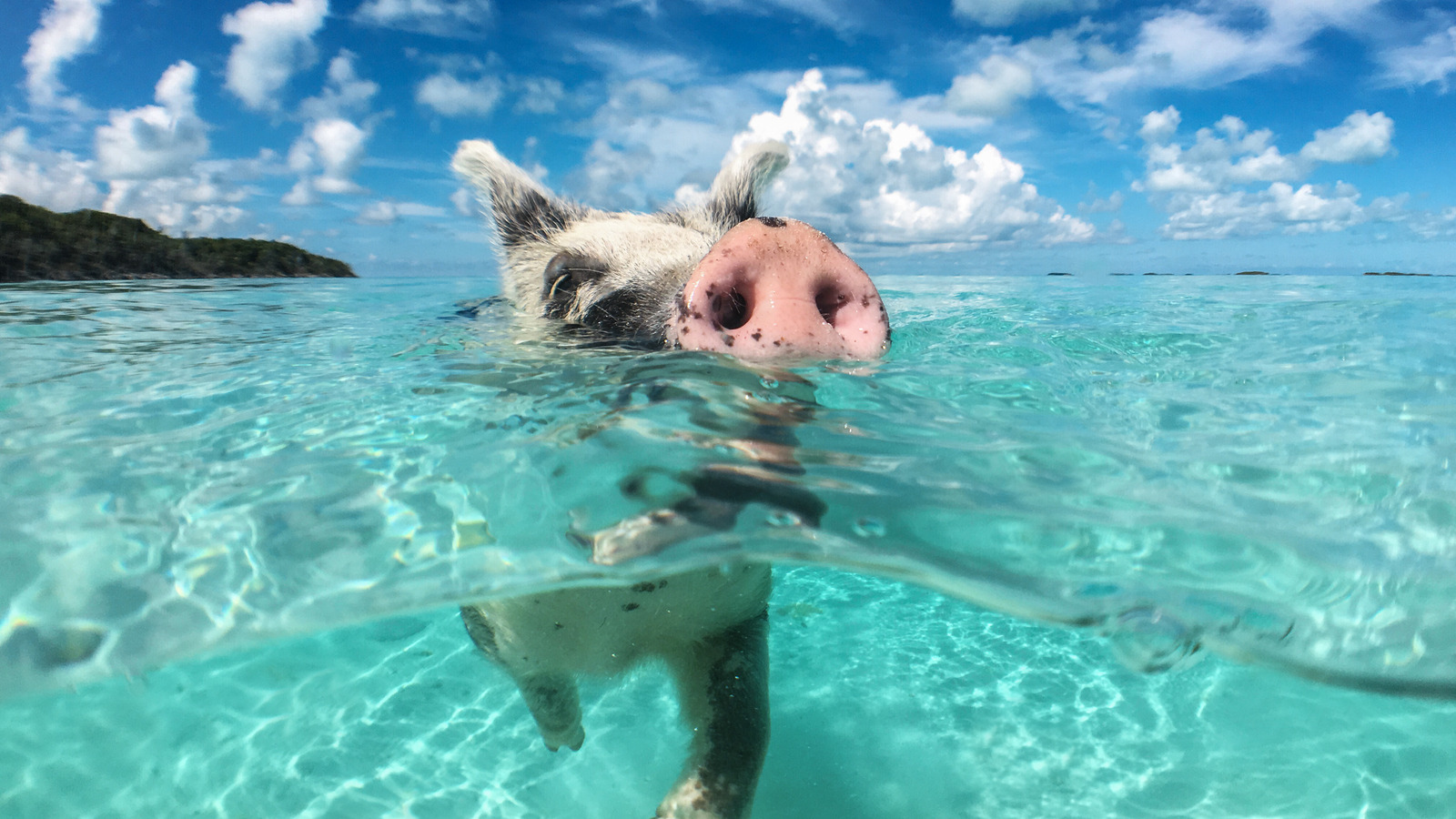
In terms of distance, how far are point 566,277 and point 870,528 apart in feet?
8.52

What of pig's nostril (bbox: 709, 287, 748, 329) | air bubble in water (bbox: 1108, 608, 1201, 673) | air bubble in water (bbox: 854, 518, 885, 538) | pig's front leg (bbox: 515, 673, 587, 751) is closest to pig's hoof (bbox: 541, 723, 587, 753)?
pig's front leg (bbox: 515, 673, 587, 751)

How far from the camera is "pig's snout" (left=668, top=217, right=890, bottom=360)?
2.53 m

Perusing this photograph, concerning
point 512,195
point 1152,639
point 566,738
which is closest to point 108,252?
point 512,195

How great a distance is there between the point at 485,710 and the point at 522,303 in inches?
108

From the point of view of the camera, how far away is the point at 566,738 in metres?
3.21

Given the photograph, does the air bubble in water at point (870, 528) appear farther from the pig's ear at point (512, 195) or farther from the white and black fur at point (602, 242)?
the pig's ear at point (512, 195)

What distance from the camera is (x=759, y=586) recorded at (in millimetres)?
2975

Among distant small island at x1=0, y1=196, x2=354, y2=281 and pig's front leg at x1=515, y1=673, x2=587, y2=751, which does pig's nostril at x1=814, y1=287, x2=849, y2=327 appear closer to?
pig's front leg at x1=515, y1=673, x2=587, y2=751

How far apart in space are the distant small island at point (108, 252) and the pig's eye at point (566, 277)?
1745 cm

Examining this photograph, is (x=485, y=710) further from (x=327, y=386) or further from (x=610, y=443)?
(x=610, y=443)

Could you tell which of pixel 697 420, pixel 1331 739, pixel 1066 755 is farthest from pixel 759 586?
pixel 1331 739

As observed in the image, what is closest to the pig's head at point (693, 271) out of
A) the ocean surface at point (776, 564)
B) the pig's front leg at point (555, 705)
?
the ocean surface at point (776, 564)

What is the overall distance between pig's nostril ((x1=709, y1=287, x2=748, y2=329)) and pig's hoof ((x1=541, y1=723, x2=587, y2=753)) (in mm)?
1876

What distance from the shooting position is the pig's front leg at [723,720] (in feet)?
7.95
